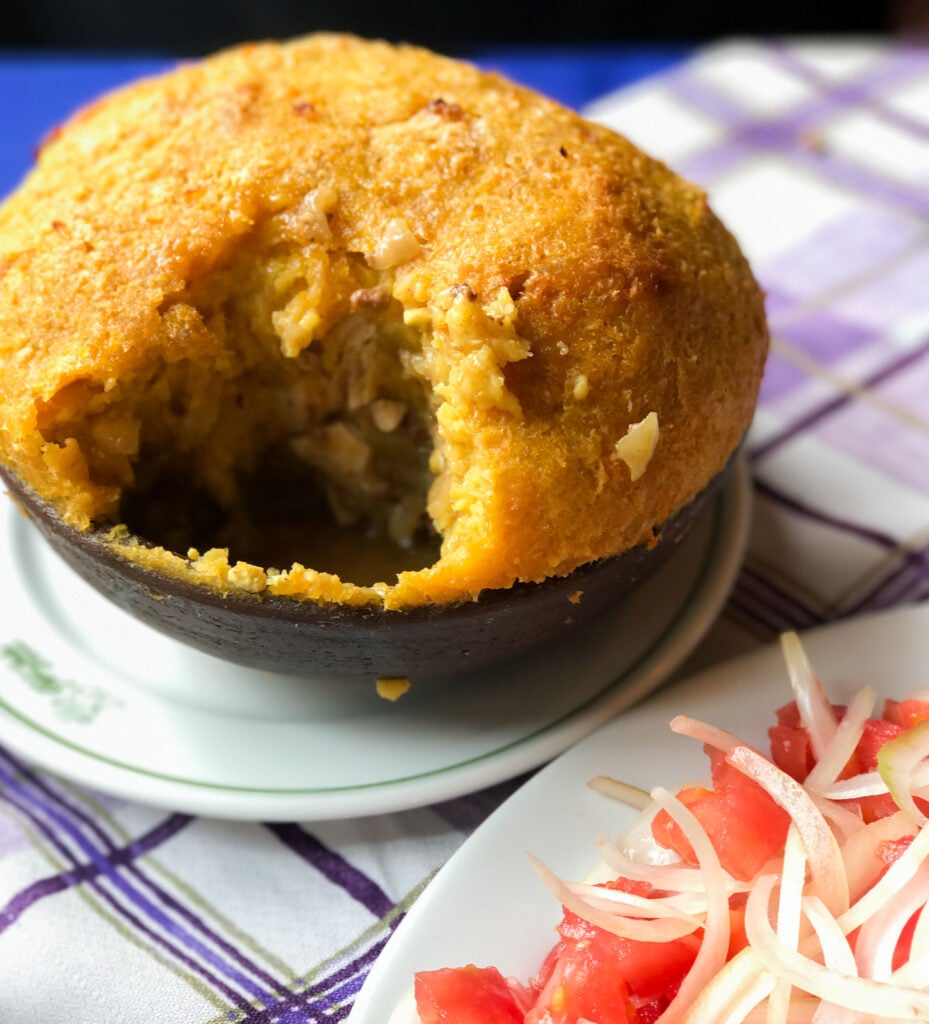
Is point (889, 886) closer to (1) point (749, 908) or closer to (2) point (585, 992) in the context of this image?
(1) point (749, 908)

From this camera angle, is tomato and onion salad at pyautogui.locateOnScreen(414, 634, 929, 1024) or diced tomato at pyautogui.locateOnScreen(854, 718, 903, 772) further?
diced tomato at pyautogui.locateOnScreen(854, 718, 903, 772)

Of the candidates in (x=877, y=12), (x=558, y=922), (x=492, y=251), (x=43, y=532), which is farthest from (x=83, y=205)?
Result: (x=877, y=12)

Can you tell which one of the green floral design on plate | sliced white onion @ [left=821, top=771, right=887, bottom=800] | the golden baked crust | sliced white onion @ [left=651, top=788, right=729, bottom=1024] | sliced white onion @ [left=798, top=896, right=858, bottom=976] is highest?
the golden baked crust

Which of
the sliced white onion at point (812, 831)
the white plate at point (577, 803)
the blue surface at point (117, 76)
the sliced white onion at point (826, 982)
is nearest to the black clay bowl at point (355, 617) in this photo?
the white plate at point (577, 803)

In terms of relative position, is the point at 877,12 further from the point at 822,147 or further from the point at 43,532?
the point at 43,532

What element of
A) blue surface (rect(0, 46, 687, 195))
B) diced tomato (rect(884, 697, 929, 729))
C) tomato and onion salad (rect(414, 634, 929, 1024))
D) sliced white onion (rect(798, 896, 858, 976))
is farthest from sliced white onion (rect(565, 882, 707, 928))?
blue surface (rect(0, 46, 687, 195))

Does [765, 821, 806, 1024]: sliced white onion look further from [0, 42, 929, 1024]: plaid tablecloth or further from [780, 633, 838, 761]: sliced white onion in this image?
[0, 42, 929, 1024]: plaid tablecloth
